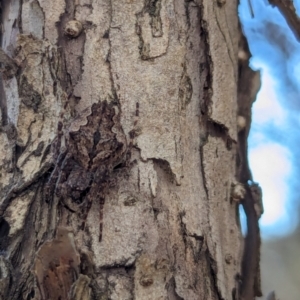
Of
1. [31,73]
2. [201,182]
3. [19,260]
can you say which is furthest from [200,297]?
[31,73]

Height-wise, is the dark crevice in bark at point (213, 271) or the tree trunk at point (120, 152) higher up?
the tree trunk at point (120, 152)

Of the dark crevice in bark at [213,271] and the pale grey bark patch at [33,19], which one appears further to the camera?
the pale grey bark patch at [33,19]

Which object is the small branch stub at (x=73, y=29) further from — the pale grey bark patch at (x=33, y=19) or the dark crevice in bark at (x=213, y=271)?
the dark crevice in bark at (x=213, y=271)

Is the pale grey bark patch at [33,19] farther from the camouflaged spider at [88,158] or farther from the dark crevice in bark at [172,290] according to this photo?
the dark crevice in bark at [172,290]

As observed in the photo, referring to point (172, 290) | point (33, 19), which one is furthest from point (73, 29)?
point (172, 290)

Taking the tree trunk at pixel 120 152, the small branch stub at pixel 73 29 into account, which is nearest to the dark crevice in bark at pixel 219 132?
the tree trunk at pixel 120 152

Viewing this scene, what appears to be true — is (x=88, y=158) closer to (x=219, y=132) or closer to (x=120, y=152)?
(x=120, y=152)

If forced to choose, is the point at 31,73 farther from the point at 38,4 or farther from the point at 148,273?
the point at 148,273

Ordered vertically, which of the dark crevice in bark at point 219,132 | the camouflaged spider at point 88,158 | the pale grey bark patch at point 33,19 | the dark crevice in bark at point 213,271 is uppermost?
the pale grey bark patch at point 33,19
